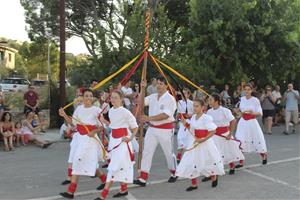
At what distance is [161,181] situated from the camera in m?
7.71

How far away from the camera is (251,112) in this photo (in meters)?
9.33

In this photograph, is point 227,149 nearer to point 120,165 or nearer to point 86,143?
point 120,165

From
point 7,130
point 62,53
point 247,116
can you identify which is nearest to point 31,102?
point 62,53

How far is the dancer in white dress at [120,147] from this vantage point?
6422mm

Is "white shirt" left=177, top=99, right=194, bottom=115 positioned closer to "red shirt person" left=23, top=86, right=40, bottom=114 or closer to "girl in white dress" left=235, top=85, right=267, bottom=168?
"girl in white dress" left=235, top=85, right=267, bottom=168

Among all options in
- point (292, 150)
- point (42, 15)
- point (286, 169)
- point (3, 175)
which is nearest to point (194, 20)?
point (292, 150)

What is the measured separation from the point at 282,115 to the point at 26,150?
10943 mm

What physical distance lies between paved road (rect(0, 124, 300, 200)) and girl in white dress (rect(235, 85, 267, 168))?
1.12ft

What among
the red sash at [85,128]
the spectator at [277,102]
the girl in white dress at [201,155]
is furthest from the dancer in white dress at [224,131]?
the spectator at [277,102]

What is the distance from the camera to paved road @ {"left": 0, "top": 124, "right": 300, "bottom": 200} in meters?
6.77

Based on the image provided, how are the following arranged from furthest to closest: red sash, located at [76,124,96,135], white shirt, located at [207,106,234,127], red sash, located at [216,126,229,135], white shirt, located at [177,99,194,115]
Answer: white shirt, located at [177,99,194,115] < red sash, located at [216,126,229,135] < white shirt, located at [207,106,234,127] < red sash, located at [76,124,96,135]

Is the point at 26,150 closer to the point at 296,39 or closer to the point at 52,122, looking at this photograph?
the point at 52,122

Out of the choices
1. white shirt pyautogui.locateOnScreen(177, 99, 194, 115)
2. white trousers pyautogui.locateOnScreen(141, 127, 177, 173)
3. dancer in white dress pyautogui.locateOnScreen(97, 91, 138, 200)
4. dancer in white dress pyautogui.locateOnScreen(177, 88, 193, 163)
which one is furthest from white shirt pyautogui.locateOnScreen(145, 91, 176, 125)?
white shirt pyautogui.locateOnScreen(177, 99, 194, 115)

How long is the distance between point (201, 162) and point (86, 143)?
1885 millimetres
